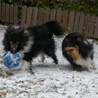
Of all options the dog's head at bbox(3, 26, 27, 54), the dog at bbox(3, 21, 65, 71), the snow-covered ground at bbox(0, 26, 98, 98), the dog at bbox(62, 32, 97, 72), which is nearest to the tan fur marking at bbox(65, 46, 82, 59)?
the dog at bbox(62, 32, 97, 72)

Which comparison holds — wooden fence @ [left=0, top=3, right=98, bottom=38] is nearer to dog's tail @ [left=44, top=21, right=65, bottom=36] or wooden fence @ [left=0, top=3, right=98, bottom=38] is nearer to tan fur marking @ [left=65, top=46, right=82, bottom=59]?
dog's tail @ [left=44, top=21, right=65, bottom=36]

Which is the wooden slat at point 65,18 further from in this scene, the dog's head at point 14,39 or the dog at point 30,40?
the dog's head at point 14,39

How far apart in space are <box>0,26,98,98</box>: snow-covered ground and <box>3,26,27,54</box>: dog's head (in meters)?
0.58

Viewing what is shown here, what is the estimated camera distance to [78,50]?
5.36m

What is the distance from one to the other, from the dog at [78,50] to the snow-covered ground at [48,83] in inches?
8.5

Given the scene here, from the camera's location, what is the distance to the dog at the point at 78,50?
528 centimetres

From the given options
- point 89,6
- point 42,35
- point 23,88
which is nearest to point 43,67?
point 42,35

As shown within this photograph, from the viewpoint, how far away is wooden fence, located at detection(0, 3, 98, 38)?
8.62m

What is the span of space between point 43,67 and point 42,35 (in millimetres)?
835

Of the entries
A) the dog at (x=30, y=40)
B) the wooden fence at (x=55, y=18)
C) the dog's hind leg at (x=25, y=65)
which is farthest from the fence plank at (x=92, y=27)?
the dog's hind leg at (x=25, y=65)

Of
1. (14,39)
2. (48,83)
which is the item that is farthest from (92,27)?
(48,83)

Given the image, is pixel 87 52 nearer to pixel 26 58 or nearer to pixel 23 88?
pixel 26 58

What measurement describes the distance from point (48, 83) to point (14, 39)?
3.96 feet

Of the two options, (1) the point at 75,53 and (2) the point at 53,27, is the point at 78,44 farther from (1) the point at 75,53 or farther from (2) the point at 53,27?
(2) the point at 53,27
